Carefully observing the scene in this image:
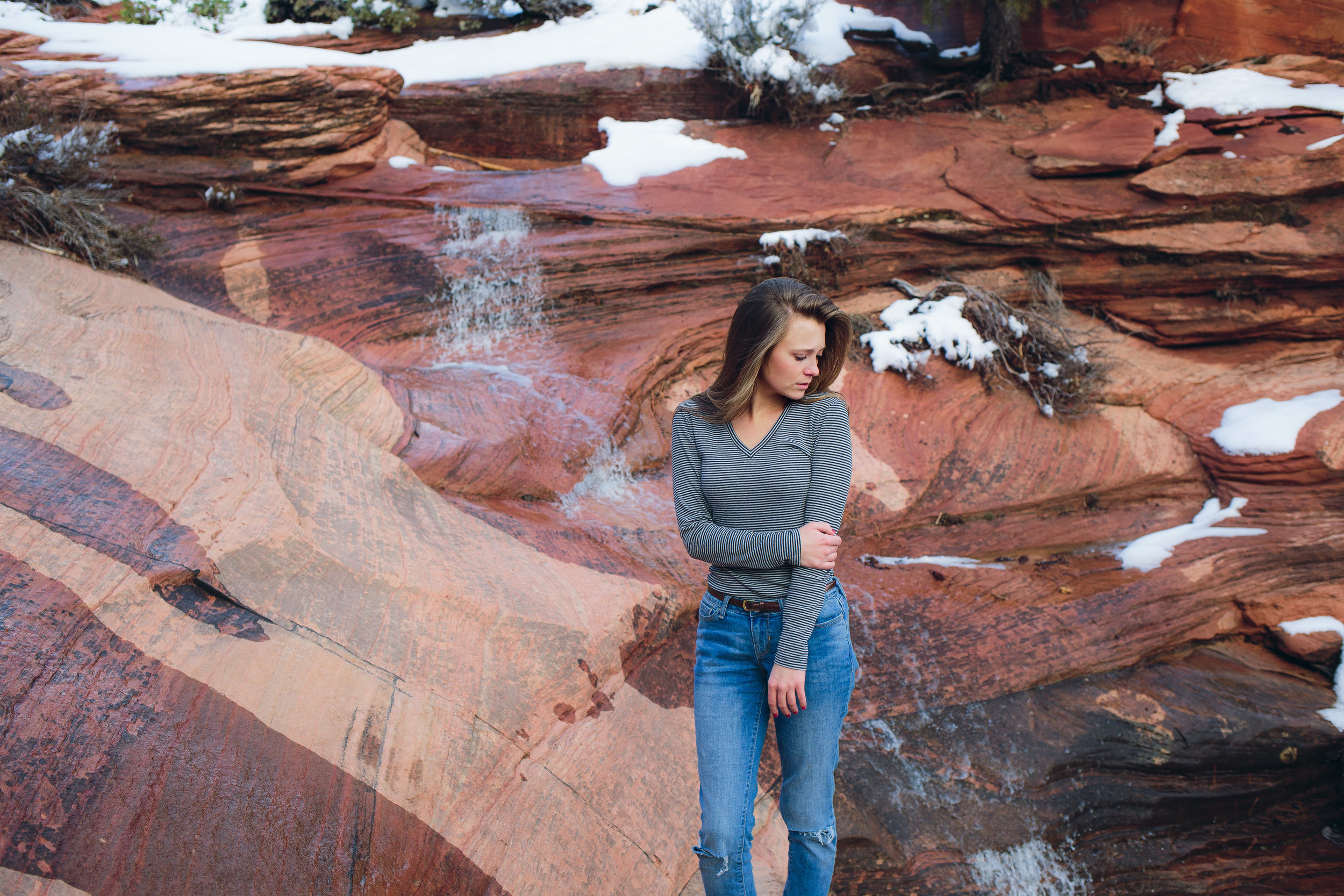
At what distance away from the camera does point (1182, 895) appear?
3814 mm

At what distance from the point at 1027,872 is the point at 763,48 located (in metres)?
6.99

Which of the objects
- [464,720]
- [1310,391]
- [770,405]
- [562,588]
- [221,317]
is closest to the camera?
[770,405]

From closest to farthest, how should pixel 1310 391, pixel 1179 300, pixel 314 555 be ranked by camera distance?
pixel 314 555 < pixel 1310 391 < pixel 1179 300

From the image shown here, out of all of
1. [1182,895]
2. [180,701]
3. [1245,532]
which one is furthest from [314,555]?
[1245,532]

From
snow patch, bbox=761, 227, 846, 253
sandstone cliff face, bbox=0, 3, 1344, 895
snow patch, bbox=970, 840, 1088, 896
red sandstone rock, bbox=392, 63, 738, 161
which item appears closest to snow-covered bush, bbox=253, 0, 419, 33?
red sandstone rock, bbox=392, 63, 738, 161

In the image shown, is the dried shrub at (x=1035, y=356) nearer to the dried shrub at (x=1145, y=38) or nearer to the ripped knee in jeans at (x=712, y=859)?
the dried shrub at (x=1145, y=38)

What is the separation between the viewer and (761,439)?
7.58 ft

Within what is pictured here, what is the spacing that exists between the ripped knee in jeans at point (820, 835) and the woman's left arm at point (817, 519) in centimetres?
37

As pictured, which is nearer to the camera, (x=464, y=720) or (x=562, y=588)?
(x=464, y=720)

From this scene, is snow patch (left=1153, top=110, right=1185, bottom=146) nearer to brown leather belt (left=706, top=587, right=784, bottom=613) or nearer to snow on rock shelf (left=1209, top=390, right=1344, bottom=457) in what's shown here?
snow on rock shelf (left=1209, top=390, right=1344, bottom=457)

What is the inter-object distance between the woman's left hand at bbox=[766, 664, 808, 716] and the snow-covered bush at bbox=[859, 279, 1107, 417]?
4933mm

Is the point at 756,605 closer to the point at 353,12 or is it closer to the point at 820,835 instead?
the point at 820,835

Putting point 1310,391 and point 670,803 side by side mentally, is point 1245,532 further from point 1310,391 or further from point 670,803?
point 670,803

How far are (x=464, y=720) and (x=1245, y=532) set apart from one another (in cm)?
537
